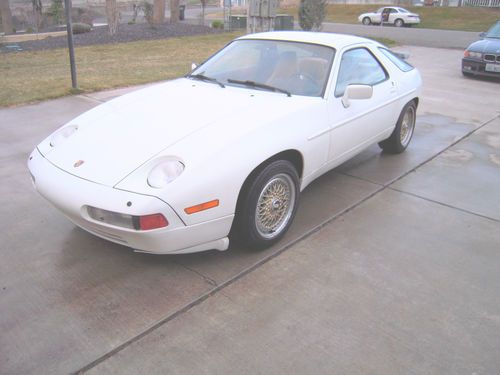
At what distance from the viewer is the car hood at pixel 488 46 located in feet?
33.3

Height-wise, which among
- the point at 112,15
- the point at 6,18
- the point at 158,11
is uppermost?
the point at 158,11

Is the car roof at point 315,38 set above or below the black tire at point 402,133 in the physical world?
above

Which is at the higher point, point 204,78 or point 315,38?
point 315,38

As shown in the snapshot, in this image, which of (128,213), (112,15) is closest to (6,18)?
(112,15)

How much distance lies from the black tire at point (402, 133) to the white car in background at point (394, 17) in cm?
2777

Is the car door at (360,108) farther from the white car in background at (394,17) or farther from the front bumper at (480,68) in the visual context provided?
the white car in background at (394,17)

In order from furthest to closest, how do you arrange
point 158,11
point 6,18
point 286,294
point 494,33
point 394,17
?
point 394,17
point 6,18
point 158,11
point 494,33
point 286,294

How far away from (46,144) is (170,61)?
948 cm

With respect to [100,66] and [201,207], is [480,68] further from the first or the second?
[201,207]

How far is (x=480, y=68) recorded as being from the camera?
10.3 metres

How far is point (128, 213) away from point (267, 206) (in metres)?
1.05

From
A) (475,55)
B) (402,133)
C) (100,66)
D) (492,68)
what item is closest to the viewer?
(402,133)

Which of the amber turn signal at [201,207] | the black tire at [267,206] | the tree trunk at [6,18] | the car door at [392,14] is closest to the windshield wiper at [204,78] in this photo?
the black tire at [267,206]

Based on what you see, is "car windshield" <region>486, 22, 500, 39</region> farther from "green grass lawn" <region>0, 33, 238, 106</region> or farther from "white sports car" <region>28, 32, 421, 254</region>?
"white sports car" <region>28, 32, 421, 254</region>
